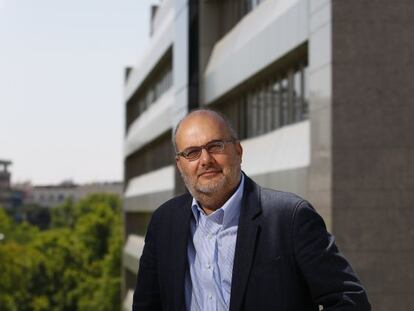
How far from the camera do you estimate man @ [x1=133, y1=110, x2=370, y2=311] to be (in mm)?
2916

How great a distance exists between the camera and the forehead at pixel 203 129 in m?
3.04

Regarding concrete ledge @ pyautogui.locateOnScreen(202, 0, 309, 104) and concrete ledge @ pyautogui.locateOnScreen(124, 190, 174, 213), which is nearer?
concrete ledge @ pyautogui.locateOnScreen(202, 0, 309, 104)

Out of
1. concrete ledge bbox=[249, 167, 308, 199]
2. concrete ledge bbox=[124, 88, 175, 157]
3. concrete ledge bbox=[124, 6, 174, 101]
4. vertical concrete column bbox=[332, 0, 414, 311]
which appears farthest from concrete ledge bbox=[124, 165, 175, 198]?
vertical concrete column bbox=[332, 0, 414, 311]

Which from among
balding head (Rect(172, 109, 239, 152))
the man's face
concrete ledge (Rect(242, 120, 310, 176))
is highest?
concrete ledge (Rect(242, 120, 310, 176))

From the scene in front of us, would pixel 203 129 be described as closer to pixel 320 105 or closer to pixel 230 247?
pixel 230 247

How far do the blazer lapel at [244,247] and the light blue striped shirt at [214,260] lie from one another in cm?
5

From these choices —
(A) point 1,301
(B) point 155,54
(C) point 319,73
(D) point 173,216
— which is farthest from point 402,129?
(A) point 1,301

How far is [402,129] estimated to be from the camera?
51.5 feet

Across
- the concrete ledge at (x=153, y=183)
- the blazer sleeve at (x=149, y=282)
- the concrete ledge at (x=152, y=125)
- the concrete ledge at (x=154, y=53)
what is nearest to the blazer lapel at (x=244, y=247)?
the blazer sleeve at (x=149, y=282)

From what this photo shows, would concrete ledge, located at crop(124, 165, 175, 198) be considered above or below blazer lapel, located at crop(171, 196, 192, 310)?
above

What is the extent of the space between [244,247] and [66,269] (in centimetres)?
7494

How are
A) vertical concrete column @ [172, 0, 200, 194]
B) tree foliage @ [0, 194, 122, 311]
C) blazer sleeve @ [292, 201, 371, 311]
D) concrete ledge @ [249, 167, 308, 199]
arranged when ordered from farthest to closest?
tree foliage @ [0, 194, 122, 311]
vertical concrete column @ [172, 0, 200, 194]
concrete ledge @ [249, 167, 308, 199]
blazer sleeve @ [292, 201, 371, 311]

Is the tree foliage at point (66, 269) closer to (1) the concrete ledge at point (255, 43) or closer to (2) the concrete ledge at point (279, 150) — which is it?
(1) the concrete ledge at point (255, 43)

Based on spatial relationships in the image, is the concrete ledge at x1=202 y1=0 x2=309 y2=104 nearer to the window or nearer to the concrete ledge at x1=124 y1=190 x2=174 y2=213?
the window
